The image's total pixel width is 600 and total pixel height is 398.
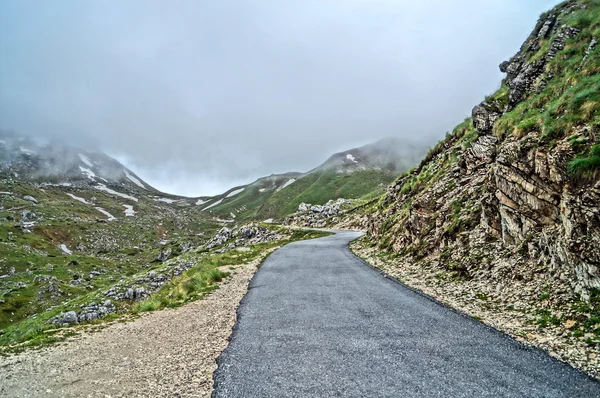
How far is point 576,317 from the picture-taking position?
421 inches

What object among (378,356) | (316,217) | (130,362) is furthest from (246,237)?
(378,356)

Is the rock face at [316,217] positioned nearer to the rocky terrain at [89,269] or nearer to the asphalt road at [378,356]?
the rocky terrain at [89,269]

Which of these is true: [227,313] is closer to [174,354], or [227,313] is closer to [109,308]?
[174,354]

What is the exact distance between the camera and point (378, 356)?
10.5m

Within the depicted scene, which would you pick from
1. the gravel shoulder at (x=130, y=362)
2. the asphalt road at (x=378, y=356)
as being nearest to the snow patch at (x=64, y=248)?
the gravel shoulder at (x=130, y=362)

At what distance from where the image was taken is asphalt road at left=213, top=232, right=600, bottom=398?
27.8 ft

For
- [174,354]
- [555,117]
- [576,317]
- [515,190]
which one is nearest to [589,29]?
[555,117]

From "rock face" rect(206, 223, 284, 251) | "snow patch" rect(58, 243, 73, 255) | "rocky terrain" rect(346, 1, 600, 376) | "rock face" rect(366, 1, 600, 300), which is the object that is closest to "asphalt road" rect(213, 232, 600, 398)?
"rocky terrain" rect(346, 1, 600, 376)

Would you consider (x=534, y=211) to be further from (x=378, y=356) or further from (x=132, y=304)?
(x=132, y=304)

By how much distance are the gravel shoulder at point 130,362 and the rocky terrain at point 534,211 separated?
35.8 ft

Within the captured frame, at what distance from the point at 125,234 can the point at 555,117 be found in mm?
152221

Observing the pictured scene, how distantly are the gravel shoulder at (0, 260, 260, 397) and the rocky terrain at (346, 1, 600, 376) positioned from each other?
10.9 meters

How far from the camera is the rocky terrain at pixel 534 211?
1153cm

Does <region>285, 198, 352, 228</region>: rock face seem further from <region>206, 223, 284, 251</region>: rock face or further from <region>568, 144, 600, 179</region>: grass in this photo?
<region>568, 144, 600, 179</region>: grass
